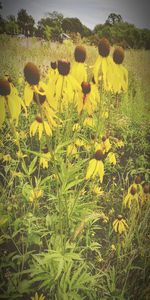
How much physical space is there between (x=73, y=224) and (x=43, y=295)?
303mm

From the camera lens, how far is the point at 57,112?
54.2 inches

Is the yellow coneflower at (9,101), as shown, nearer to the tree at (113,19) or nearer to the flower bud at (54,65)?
the flower bud at (54,65)

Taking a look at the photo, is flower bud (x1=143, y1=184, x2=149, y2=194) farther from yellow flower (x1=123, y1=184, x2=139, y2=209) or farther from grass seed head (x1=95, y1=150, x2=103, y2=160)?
grass seed head (x1=95, y1=150, x2=103, y2=160)

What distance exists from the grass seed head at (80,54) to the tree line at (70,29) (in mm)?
39

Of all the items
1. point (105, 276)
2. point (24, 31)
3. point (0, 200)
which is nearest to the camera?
point (24, 31)

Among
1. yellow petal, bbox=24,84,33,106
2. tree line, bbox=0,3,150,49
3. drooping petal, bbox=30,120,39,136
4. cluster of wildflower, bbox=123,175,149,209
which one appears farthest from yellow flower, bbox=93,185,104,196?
tree line, bbox=0,3,150,49

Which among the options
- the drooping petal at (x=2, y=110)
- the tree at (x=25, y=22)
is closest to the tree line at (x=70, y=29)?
the tree at (x=25, y=22)

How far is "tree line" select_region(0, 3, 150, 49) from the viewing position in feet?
4.30

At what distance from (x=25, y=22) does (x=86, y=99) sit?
0.34 metres

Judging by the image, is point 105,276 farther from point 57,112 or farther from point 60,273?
point 57,112

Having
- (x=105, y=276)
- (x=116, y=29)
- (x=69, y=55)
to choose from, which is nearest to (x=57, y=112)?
(x=69, y=55)

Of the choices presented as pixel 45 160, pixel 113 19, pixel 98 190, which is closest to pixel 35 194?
pixel 45 160

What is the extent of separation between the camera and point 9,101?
4.19 ft

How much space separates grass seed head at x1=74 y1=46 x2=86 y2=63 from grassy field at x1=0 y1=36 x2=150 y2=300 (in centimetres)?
2
